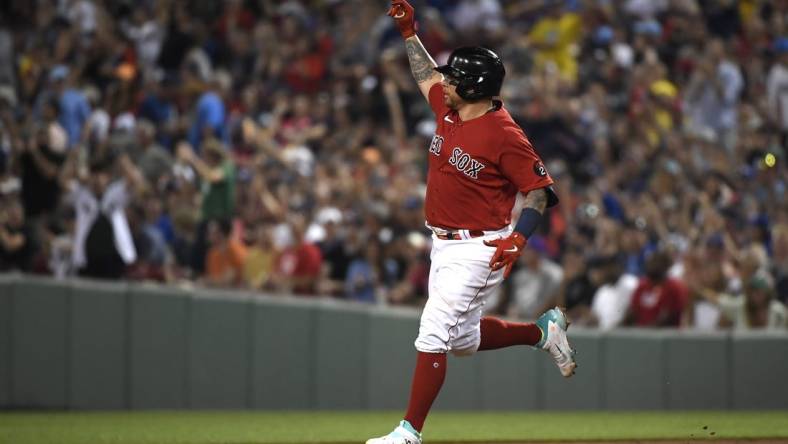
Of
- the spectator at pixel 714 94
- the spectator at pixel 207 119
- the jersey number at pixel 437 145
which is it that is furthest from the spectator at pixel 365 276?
the jersey number at pixel 437 145

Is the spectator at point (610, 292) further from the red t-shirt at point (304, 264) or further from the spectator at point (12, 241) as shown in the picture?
the spectator at point (12, 241)

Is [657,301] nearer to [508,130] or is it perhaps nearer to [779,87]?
[779,87]

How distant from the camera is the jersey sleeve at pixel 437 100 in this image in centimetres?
670

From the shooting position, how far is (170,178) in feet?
42.4

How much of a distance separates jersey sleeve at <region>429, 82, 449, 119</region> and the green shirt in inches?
232

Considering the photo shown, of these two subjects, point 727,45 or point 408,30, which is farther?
point 727,45

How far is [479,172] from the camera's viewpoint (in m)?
6.37

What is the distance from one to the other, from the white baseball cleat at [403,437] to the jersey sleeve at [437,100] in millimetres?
1582

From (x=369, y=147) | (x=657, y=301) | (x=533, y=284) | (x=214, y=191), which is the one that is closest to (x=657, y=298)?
(x=657, y=301)

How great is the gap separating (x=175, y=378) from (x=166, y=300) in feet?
2.13

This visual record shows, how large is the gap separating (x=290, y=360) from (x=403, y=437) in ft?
16.7

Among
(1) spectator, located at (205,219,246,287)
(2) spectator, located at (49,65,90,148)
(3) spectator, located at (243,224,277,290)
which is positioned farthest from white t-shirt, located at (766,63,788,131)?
(2) spectator, located at (49,65,90,148)

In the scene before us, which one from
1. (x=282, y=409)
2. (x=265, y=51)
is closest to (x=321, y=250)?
(x=282, y=409)

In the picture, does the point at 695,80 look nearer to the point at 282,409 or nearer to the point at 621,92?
the point at 621,92
